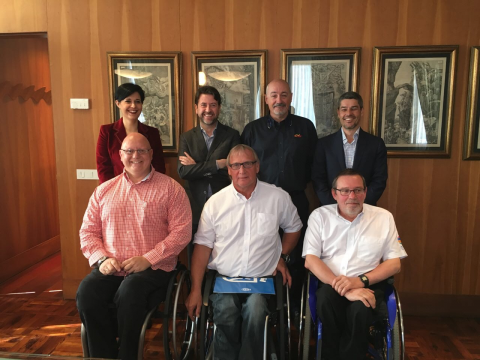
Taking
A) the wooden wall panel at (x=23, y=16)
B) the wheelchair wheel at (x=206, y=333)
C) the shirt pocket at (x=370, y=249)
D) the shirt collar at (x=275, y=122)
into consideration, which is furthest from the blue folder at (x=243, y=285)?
the wooden wall panel at (x=23, y=16)

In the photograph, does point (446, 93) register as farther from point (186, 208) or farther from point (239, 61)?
point (186, 208)

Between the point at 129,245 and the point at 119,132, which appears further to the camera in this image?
the point at 119,132

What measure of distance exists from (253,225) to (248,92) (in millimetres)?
1321

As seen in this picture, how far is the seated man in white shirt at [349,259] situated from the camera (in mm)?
1855

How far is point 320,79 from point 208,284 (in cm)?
184

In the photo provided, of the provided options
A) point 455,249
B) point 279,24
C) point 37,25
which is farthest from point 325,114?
point 37,25

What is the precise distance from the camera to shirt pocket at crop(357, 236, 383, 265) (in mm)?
2025

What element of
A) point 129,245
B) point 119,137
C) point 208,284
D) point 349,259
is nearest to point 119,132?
point 119,137

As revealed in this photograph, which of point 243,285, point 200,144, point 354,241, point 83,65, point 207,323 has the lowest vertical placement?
point 207,323

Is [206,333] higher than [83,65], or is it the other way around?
[83,65]

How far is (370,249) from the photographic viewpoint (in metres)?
2.03

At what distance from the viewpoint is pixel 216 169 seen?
2529mm

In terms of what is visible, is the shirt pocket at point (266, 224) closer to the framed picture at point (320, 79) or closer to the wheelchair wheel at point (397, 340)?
the wheelchair wheel at point (397, 340)

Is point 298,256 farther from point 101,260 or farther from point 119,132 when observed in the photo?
point 119,132
